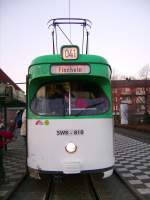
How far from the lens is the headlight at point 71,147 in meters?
8.05

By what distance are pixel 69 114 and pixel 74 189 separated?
1.88 meters

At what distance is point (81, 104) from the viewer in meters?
8.46

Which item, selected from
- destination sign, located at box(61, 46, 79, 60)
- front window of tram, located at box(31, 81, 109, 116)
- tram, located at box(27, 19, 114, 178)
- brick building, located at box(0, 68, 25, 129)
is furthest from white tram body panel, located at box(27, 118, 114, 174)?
brick building, located at box(0, 68, 25, 129)

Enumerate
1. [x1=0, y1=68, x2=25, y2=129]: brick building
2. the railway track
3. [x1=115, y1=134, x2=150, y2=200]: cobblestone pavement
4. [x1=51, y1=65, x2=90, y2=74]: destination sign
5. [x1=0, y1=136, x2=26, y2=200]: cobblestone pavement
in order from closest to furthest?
1. the railway track
2. [x1=51, y1=65, x2=90, y2=74]: destination sign
3. [x1=115, y1=134, x2=150, y2=200]: cobblestone pavement
4. [x1=0, y1=136, x2=26, y2=200]: cobblestone pavement
5. [x1=0, y1=68, x2=25, y2=129]: brick building

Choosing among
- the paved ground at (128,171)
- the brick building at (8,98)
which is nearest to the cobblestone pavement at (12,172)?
the paved ground at (128,171)

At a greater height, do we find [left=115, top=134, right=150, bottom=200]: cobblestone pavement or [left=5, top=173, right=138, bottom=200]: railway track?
[left=115, top=134, right=150, bottom=200]: cobblestone pavement

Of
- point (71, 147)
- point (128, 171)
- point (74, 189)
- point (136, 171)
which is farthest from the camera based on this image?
point (128, 171)

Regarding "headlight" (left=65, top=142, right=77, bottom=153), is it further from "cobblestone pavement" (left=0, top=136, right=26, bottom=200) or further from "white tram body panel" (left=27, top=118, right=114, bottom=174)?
"cobblestone pavement" (left=0, top=136, right=26, bottom=200)

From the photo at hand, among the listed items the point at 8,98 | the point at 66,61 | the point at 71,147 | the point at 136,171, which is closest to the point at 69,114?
the point at 71,147

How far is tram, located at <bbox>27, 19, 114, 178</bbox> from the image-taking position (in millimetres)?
8109

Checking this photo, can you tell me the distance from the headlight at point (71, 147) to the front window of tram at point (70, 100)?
66cm

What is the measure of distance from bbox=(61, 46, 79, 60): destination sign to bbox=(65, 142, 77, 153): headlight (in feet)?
6.16

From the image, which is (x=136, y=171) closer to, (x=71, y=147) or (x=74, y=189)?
(x=74, y=189)

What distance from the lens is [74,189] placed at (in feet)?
29.3
